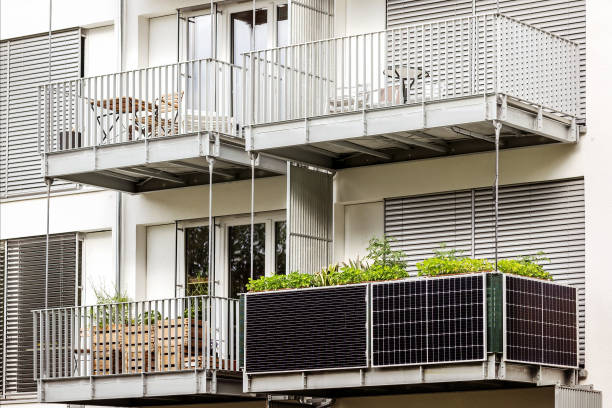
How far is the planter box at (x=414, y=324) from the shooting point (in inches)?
853

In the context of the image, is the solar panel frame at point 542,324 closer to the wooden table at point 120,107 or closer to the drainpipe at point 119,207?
the wooden table at point 120,107

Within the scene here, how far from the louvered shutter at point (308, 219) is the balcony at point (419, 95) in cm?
30

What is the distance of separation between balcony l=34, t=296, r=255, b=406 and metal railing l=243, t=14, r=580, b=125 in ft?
10.7

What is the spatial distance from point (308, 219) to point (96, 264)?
17.3 ft

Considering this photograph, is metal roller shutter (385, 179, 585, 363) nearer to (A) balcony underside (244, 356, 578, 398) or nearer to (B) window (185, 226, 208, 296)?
(A) balcony underside (244, 356, 578, 398)

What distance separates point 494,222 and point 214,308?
444 cm

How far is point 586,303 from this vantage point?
23.2 m

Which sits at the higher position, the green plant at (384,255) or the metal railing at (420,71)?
the metal railing at (420,71)

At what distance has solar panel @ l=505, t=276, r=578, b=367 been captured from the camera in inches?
855

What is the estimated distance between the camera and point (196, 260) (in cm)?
2786

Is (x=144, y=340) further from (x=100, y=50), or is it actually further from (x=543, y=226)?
(x=100, y=50)

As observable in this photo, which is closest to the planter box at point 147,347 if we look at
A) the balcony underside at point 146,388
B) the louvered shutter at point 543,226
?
the balcony underside at point 146,388

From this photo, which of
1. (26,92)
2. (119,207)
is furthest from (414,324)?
(26,92)

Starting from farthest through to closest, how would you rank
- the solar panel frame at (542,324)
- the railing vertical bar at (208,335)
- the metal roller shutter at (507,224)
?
the railing vertical bar at (208,335) < the metal roller shutter at (507,224) < the solar panel frame at (542,324)
